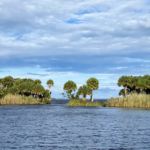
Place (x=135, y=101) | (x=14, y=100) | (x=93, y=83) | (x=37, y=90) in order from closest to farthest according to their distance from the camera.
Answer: (x=135, y=101), (x=14, y=100), (x=93, y=83), (x=37, y=90)

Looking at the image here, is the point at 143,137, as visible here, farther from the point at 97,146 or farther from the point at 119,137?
the point at 97,146

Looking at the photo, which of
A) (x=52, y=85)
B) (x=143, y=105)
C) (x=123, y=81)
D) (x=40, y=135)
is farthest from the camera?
(x=52, y=85)

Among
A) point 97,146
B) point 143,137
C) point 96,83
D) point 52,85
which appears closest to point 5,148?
point 97,146

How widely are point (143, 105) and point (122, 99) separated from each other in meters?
6.87

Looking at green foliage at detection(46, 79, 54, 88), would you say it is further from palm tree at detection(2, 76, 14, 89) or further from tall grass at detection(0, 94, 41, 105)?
tall grass at detection(0, 94, 41, 105)

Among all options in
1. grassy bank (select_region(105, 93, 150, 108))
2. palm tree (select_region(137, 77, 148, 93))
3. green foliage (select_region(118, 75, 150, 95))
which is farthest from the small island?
grassy bank (select_region(105, 93, 150, 108))

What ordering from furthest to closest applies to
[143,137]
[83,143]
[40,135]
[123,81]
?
1. [123,81]
2. [40,135]
3. [143,137]
4. [83,143]

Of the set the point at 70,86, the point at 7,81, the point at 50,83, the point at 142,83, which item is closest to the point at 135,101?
the point at 142,83

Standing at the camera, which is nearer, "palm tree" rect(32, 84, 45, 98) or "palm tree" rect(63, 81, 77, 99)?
"palm tree" rect(63, 81, 77, 99)

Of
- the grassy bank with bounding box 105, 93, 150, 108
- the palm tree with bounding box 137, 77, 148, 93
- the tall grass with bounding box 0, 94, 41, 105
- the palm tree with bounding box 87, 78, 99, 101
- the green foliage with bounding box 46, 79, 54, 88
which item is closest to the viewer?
the grassy bank with bounding box 105, 93, 150, 108

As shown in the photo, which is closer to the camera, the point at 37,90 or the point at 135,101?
the point at 135,101

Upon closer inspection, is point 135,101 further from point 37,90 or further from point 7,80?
point 7,80

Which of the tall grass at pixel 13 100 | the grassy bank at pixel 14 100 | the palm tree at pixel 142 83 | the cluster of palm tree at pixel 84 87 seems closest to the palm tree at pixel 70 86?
the cluster of palm tree at pixel 84 87

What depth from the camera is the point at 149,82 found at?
351ft
